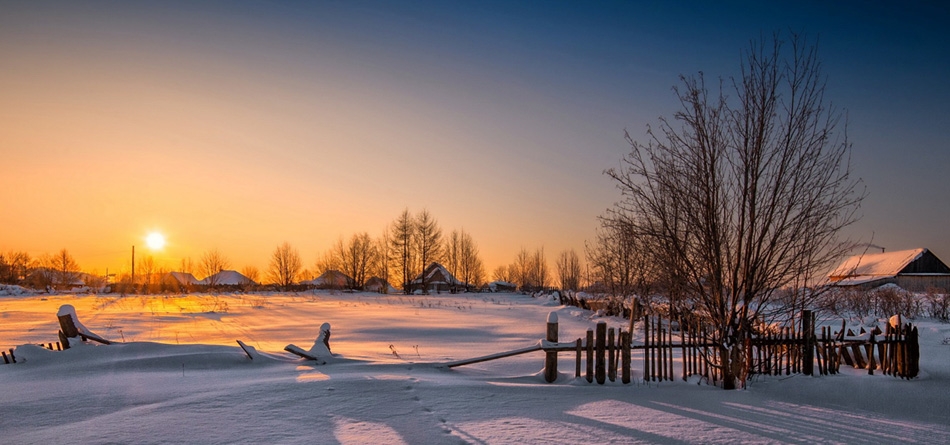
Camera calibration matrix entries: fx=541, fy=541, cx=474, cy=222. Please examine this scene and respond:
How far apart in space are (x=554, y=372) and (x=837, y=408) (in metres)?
3.77

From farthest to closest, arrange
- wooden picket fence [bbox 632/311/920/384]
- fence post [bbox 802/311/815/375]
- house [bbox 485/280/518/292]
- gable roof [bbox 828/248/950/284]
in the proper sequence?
house [bbox 485/280/518/292] < gable roof [bbox 828/248/950/284] < fence post [bbox 802/311/815/375] < wooden picket fence [bbox 632/311/920/384]

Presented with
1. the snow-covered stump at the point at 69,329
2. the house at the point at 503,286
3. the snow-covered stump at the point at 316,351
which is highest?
the snow-covered stump at the point at 69,329

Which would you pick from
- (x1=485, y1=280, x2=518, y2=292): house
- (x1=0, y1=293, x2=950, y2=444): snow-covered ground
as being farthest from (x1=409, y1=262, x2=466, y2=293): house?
(x1=0, y1=293, x2=950, y2=444): snow-covered ground

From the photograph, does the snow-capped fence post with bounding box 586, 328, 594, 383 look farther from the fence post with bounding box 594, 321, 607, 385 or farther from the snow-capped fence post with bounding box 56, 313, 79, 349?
the snow-capped fence post with bounding box 56, 313, 79, 349

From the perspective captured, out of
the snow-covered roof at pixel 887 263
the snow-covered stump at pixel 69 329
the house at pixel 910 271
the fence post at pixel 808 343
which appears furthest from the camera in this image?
the snow-covered roof at pixel 887 263

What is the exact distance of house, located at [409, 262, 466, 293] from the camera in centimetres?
6703

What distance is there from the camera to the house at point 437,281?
2639 inches

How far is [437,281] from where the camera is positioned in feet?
240

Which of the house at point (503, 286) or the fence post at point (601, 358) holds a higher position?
the fence post at point (601, 358)

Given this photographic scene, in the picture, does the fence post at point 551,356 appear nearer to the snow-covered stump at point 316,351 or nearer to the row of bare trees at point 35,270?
the snow-covered stump at point 316,351

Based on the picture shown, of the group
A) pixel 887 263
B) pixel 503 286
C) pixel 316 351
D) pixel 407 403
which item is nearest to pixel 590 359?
pixel 407 403

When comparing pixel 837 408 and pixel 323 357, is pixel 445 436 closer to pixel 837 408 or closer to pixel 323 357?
pixel 323 357

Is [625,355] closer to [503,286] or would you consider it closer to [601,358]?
[601,358]

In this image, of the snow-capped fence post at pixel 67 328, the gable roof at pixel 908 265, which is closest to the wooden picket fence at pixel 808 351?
the snow-capped fence post at pixel 67 328
